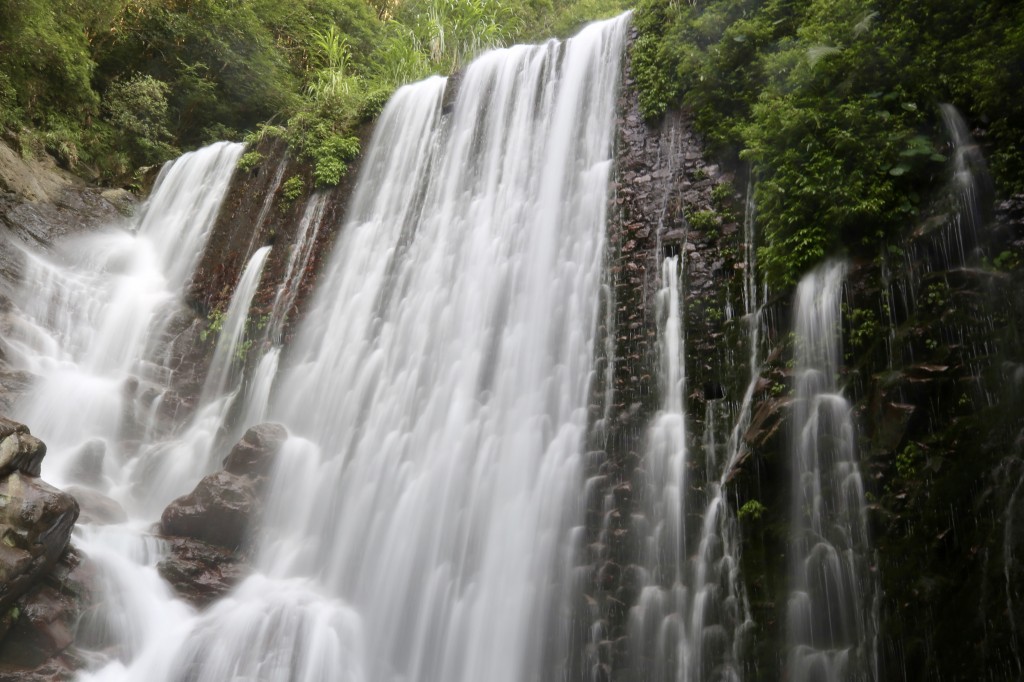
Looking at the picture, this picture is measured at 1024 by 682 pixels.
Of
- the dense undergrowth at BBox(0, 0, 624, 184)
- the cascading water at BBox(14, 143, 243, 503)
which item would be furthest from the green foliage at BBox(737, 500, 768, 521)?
the dense undergrowth at BBox(0, 0, 624, 184)

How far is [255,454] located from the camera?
9852 millimetres

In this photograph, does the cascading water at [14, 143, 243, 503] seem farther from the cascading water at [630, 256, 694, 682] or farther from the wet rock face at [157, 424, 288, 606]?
the cascading water at [630, 256, 694, 682]

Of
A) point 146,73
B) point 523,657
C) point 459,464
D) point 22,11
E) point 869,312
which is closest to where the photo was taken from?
point 869,312

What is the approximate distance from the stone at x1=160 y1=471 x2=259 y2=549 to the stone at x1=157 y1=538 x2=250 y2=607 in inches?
5.0

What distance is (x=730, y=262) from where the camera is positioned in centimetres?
767

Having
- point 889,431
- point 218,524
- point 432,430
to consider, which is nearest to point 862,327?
point 889,431

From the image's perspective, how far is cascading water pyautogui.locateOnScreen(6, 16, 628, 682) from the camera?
7.40 m

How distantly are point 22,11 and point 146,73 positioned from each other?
13.3 feet

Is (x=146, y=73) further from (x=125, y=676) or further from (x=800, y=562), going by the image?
(x=800, y=562)

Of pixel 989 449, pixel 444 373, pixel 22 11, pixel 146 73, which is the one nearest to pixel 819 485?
pixel 989 449

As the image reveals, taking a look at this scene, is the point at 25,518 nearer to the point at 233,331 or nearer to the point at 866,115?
the point at 233,331

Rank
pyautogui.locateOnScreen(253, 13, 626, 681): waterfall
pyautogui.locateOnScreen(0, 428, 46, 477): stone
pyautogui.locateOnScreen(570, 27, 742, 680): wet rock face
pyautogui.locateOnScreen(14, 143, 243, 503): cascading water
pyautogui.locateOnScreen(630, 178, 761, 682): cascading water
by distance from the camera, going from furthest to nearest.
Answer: pyautogui.locateOnScreen(14, 143, 243, 503): cascading water < pyautogui.locateOnScreen(253, 13, 626, 681): waterfall < pyautogui.locateOnScreen(0, 428, 46, 477): stone < pyautogui.locateOnScreen(570, 27, 742, 680): wet rock face < pyautogui.locateOnScreen(630, 178, 761, 682): cascading water

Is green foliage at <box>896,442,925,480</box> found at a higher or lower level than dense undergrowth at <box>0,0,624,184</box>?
lower

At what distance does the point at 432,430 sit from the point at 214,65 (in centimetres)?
1713
